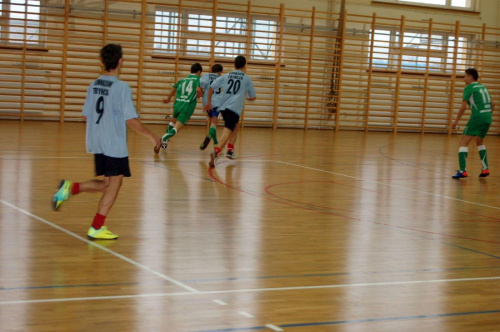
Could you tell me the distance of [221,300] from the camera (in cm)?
403

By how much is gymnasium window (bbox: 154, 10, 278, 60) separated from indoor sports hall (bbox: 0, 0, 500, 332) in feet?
0.22

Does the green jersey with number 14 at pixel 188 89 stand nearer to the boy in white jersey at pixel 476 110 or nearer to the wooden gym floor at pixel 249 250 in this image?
the wooden gym floor at pixel 249 250

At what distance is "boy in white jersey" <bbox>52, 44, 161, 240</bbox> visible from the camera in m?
5.26

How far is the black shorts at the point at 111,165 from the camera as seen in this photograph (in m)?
5.34

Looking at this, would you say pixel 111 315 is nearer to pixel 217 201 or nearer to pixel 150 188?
pixel 217 201

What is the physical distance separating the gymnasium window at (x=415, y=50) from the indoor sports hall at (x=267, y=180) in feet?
0.29

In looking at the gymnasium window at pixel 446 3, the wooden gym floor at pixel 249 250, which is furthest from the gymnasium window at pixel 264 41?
the wooden gym floor at pixel 249 250

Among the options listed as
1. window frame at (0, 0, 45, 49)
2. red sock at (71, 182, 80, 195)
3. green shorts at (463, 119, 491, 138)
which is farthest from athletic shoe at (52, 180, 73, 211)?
window frame at (0, 0, 45, 49)

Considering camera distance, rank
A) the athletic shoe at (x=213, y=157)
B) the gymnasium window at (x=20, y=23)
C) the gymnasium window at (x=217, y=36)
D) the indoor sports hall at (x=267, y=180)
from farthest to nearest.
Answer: the gymnasium window at (x=217, y=36), the gymnasium window at (x=20, y=23), the athletic shoe at (x=213, y=157), the indoor sports hall at (x=267, y=180)

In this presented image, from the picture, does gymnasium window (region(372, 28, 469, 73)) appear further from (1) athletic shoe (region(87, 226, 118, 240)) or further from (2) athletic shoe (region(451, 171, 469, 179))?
(1) athletic shoe (region(87, 226, 118, 240))

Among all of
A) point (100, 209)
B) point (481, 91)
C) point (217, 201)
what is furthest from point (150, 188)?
point (481, 91)

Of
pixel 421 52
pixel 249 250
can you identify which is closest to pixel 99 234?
pixel 249 250

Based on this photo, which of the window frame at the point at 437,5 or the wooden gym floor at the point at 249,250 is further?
the window frame at the point at 437,5

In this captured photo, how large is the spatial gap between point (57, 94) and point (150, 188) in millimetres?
9609
